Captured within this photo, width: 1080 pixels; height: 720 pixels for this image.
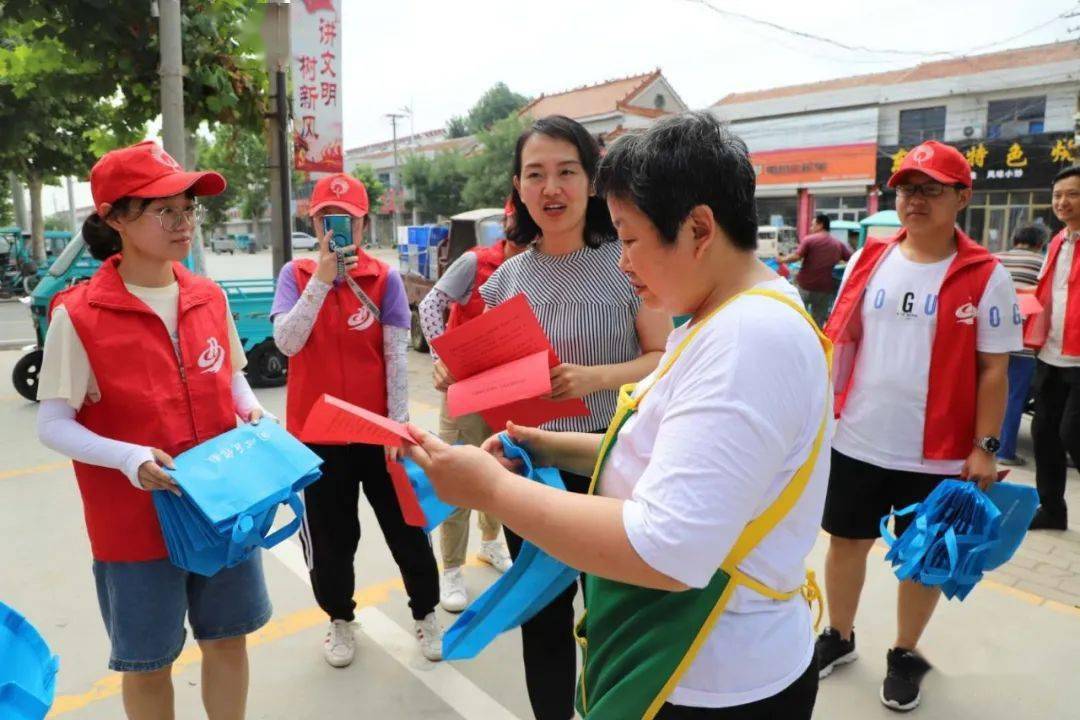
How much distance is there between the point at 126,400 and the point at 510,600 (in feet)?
3.71

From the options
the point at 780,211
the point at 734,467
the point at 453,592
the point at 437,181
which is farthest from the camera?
the point at 437,181

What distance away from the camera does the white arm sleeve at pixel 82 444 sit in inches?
66.1

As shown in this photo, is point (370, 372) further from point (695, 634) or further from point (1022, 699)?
point (1022, 699)

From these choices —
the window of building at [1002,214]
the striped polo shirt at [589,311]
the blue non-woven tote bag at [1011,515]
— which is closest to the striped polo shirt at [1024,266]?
the blue non-woven tote bag at [1011,515]

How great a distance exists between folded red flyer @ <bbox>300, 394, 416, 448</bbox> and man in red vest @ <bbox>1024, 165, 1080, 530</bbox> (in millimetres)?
3880

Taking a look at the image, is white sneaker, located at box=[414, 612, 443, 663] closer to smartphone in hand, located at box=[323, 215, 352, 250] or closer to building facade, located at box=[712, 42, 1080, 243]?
smartphone in hand, located at box=[323, 215, 352, 250]

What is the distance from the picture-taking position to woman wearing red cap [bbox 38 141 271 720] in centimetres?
175

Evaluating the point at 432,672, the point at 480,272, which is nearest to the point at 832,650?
the point at 432,672

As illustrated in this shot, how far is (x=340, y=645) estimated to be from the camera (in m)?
2.72

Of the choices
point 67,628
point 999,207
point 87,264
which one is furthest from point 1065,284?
point 999,207

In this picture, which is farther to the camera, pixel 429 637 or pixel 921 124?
A: pixel 921 124

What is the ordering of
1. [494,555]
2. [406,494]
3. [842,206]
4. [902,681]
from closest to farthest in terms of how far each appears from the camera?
[406,494] → [902,681] → [494,555] → [842,206]

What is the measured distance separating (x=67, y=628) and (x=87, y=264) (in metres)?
5.19

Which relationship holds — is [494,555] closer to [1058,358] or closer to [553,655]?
[553,655]
